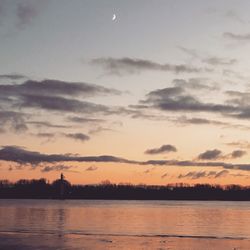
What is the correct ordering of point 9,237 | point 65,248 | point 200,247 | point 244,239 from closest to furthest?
point 65,248 < point 200,247 < point 9,237 < point 244,239

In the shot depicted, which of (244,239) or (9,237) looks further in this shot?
(244,239)

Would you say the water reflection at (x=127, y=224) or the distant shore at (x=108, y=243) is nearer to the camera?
the distant shore at (x=108, y=243)

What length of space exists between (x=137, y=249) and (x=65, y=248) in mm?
5390

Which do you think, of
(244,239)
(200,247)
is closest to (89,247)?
(200,247)

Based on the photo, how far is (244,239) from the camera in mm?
47656

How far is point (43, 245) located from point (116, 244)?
5908mm

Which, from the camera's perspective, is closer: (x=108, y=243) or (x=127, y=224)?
(x=108, y=243)

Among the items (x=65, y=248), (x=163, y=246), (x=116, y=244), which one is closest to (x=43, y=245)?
(x=65, y=248)

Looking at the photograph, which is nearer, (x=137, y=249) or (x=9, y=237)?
(x=137, y=249)

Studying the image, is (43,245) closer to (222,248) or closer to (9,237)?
(9,237)

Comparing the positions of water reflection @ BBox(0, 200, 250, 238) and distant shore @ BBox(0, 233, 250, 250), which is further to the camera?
water reflection @ BBox(0, 200, 250, 238)

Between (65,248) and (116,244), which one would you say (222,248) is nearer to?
(116,244)

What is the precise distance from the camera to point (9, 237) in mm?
44625

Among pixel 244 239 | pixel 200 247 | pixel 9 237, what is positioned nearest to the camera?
pixel 200 247
